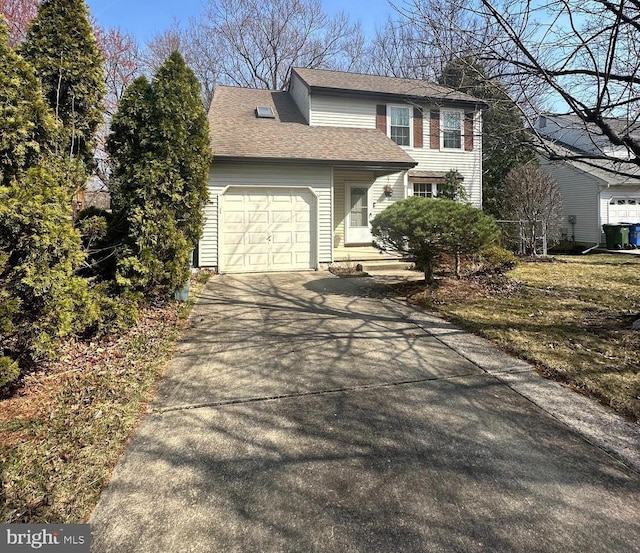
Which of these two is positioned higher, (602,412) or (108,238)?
(108,238)

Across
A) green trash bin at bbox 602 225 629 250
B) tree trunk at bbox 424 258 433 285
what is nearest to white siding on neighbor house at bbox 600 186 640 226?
green trash bin at bbox 602 225 629 250

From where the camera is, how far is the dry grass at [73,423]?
2182 millimetres

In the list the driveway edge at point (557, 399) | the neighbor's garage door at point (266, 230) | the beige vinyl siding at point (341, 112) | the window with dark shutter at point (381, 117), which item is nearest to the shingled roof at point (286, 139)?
the beige vinyl siding at point (341, 112)

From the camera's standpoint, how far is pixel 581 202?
697 inches

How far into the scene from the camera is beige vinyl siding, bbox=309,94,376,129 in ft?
44.4

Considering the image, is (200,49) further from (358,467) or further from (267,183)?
(358,467)

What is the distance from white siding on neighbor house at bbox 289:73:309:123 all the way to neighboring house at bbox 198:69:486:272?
0.04 meters

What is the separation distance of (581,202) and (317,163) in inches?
555

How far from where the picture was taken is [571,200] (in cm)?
1839

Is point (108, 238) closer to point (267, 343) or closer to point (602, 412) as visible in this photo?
point (267, 343)

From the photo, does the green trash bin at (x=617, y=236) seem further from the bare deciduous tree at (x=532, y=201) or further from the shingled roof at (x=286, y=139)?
the shingled roof at (x=286, y=139)

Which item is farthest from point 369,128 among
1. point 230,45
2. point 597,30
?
point 230,45

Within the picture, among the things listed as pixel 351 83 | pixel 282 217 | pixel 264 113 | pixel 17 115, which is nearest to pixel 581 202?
pixel 351 83

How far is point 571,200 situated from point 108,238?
19.6 meters
